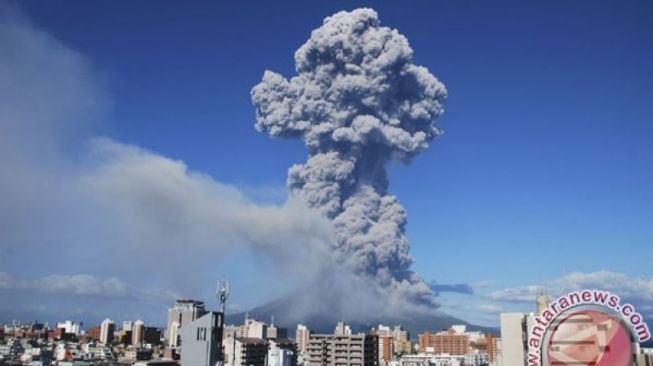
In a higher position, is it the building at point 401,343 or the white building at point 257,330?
the white building at point 257,330

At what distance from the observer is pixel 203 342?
27.6m

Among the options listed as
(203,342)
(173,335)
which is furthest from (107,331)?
(203,342)

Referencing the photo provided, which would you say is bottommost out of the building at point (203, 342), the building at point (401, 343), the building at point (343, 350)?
the building at point (401, 343)

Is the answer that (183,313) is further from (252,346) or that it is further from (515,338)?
(515,338)

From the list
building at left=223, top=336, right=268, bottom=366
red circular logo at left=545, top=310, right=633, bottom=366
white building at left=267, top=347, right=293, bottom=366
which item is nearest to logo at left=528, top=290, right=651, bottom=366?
red circular logo at left=545, top=310, right=633, bottom=366

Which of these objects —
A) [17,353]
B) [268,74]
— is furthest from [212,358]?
[268,74]

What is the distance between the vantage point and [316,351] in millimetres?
67812

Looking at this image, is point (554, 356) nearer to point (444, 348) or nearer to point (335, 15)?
point (335, 15)

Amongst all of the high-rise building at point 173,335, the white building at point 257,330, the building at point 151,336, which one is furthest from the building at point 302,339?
→ the building at point 151,336

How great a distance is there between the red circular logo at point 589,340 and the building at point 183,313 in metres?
78.2

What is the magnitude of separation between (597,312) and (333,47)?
76.8 m

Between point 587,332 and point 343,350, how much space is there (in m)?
50.7

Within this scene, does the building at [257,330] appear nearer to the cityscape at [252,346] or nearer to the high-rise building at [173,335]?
the cityscape at [252,346]

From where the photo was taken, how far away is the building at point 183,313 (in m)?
94.5
